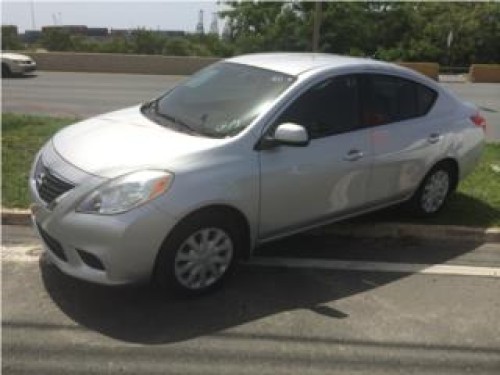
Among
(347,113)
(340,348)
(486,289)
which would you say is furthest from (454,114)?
(340,348)

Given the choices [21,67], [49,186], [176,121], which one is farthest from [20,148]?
[21,67]

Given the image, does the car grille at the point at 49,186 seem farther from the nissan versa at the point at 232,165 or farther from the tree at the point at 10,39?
the tree at the point at 10,39

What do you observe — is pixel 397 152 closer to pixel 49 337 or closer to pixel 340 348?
pixel 340 348

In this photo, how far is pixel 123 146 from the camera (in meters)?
4.93

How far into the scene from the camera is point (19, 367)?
4.02 meters

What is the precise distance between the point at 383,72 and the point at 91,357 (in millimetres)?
3378

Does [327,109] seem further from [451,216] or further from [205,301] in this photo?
[451,216]

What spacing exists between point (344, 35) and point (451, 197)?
3459 cm

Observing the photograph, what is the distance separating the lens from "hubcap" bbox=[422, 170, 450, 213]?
6.68 m

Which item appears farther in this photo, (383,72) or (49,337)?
(383,72)

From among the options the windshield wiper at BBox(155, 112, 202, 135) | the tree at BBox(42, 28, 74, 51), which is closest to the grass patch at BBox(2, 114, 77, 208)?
the windshield wiper at BBox(155, 112, 202, 135)

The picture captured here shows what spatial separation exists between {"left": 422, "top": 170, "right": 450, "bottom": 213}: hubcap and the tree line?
29.1 metres

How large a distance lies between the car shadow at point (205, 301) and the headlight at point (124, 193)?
0.68m

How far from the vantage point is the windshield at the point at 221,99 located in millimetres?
5258
